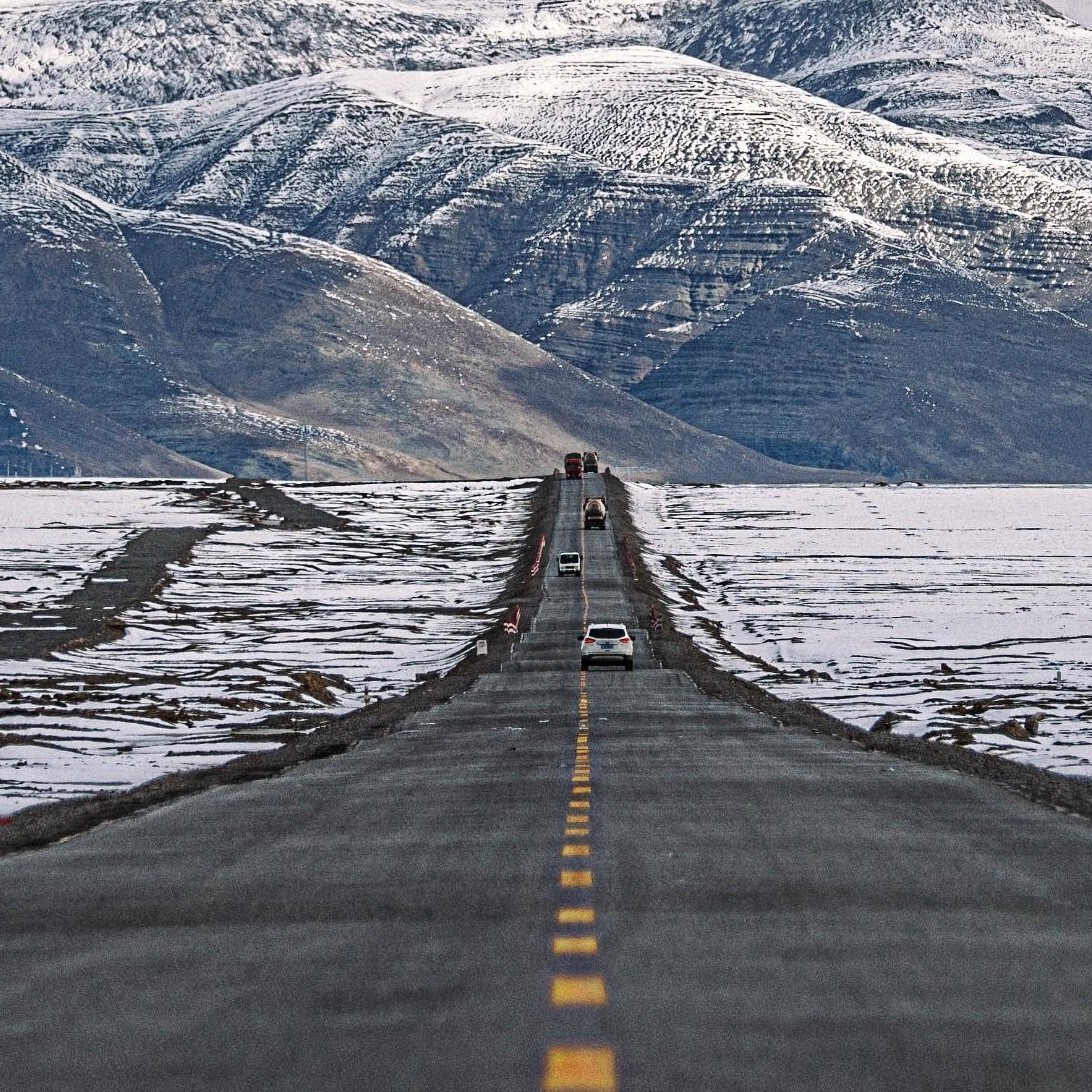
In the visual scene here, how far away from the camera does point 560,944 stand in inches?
470

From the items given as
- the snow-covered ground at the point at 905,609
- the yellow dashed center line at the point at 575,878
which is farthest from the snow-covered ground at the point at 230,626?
the yellow dashed center line at the point at 575,878

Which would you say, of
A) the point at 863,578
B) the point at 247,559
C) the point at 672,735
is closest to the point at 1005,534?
the point at 863,578

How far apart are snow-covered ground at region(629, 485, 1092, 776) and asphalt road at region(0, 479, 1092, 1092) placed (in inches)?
704

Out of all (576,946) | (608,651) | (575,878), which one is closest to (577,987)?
(576,946)

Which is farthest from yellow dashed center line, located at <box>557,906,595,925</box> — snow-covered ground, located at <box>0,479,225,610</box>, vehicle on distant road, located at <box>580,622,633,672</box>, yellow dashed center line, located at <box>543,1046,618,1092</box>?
snow-covered ground, located at <box>0,479,225,610</box>

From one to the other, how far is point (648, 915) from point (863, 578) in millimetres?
101900

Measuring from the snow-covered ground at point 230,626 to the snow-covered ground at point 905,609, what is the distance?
39.1 ft

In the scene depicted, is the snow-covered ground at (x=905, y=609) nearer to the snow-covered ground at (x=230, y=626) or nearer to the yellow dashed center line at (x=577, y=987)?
the snow-covered ground at (x=230, y=626)

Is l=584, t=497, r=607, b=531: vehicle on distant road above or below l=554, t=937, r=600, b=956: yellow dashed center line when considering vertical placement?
below

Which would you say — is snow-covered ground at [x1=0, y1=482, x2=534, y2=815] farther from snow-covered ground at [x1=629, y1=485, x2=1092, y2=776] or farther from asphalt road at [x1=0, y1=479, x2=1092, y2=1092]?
asphalt road at [x1=0, y1=479, x2=1092, y2=1092]

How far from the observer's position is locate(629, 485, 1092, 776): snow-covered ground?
52.2 m

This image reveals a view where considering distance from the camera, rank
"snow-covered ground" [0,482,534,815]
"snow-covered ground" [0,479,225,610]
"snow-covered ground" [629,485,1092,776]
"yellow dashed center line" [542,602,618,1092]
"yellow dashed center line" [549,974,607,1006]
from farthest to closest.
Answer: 1. "snow-covered ground" [0,479,225,610]
2. "snow-covered ground" [629,485,1092,776]
3. "snow-covered ground" [0,482,534,815]
4. "yellow dashed center line" [549,974,607,1006]
5. "yellow dashed center line" [542,602,618,1092]

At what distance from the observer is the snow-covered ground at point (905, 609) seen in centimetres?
5216

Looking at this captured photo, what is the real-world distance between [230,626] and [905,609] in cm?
3041
